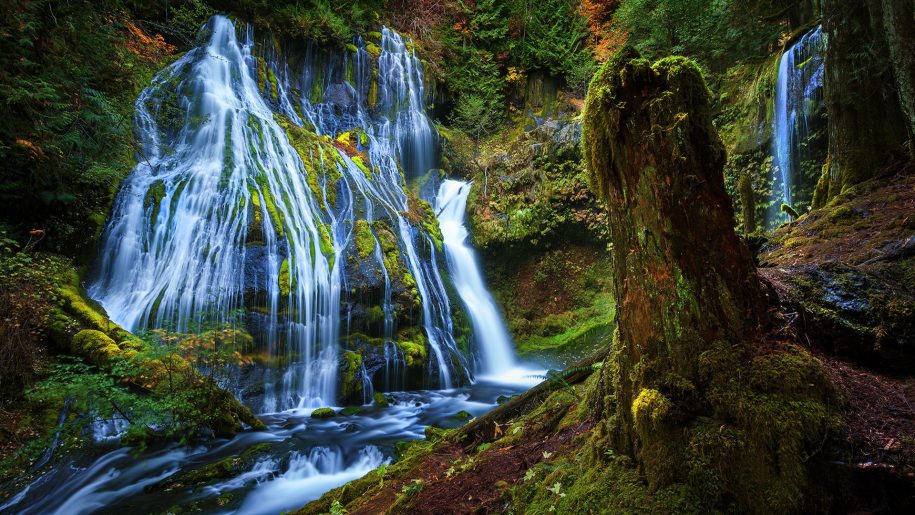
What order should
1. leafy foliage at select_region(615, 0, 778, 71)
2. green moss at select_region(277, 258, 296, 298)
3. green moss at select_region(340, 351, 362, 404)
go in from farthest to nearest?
leafy foliage at select_region(615, 0, 778, 71)
green moss at select_region(277, 258, 296, 298)
green moss at select_region(340, 351, 362, 404)

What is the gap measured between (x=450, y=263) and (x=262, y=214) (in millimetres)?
5766

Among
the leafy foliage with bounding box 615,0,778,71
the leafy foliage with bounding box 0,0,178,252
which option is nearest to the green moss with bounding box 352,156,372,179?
the leafy foliage with bounding box 0,0,178,252

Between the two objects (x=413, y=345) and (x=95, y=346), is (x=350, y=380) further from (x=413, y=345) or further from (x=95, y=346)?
(x=95, y=346)

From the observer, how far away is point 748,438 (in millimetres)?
1558

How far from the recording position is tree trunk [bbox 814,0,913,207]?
4.91m

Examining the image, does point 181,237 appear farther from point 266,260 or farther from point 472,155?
point 472,155

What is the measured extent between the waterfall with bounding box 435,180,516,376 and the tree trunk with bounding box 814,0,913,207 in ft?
27.8

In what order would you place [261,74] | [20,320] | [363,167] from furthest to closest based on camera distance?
[261,74] < [363,167] < [20,320]

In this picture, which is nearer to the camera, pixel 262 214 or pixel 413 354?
pixel 413 354

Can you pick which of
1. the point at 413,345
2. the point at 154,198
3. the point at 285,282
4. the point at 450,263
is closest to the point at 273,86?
the point at 154,198

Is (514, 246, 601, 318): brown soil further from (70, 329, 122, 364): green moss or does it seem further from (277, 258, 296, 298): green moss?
(70, 329, 122, 364): green moss

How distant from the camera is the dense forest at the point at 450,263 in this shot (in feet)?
6.03

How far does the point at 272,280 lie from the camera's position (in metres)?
8.96

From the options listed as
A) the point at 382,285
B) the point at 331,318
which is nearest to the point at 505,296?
the point at 382,285
